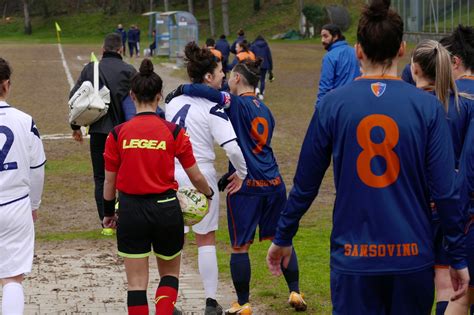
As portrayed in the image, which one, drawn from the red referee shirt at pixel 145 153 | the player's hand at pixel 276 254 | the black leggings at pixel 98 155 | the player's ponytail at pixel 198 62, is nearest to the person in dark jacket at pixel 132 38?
the black leggings at pixel 98 155

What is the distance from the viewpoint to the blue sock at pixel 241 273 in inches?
284

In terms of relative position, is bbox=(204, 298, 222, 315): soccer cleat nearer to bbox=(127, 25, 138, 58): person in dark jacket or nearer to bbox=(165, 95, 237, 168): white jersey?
bbox=(165, 95, 237, 168): white jersey

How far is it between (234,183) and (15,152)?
5.86 feet

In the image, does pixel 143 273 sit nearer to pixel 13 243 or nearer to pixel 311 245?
pixel 13 243

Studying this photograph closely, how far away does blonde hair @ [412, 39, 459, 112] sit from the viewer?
521 cm

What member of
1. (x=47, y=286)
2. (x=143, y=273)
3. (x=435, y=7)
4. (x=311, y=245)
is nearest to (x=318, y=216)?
(x=311, y=245)

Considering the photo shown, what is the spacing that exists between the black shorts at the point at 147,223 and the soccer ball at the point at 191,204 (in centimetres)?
18

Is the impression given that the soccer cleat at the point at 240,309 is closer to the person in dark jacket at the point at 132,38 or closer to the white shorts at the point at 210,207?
the white shorts at the point at 210,207

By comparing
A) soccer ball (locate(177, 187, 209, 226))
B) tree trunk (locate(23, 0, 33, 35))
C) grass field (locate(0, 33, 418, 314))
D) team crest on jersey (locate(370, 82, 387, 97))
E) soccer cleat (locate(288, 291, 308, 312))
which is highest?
team crest on jersey (locate(370, 82, 387, 97))

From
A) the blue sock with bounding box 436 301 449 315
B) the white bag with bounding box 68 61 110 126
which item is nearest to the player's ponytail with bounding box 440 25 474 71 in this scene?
the blue sock with bounding box 436 301 449 315

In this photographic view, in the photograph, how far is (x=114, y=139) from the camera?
6066 mm

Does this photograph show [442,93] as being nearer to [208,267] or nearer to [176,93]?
[176,93]

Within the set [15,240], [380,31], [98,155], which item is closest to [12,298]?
[15,240]

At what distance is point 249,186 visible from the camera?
23.5ft
